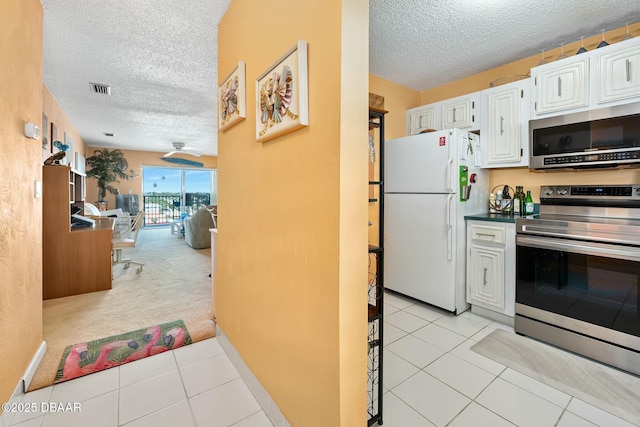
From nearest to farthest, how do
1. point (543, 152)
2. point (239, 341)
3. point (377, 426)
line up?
point (377, 426) < point (239, 341) < point (543, 152)

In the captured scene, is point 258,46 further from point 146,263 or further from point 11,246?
point 146,263

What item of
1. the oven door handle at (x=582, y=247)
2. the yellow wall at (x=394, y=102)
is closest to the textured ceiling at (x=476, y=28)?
the yellow wall at (x=394, y=102)

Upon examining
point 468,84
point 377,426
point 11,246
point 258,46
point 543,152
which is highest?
point 468,84

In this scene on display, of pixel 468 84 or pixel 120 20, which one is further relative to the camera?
pixel 468 84

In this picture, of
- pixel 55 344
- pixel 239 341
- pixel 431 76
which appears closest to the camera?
pixel 239 341

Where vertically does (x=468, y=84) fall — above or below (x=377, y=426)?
above

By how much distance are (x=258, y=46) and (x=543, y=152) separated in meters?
2.47

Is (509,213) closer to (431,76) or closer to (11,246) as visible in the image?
(431,76)

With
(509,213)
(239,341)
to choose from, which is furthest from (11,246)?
(509,213)

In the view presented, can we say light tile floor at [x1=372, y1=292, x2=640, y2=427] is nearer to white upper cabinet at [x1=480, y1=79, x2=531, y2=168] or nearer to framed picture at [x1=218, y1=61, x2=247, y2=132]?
white upper cabinet at [x1=480, y1=79, x2=531, y2=168]

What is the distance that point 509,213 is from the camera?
8.93 ft

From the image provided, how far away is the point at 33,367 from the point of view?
1.71 meters

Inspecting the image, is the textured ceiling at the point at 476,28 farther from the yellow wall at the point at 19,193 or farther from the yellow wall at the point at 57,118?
the yellow wall at the point at 57,118

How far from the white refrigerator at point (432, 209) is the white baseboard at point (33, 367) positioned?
298 centimetres
